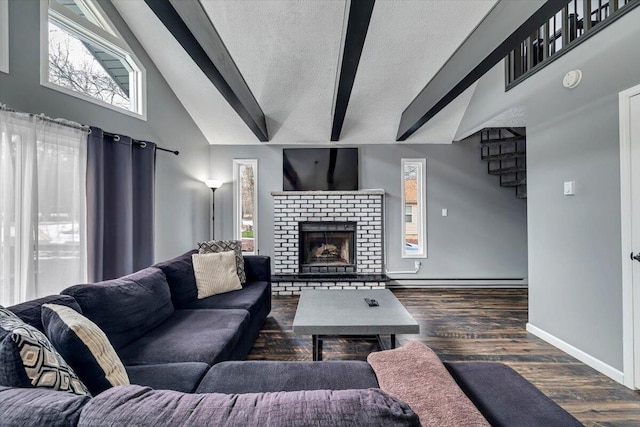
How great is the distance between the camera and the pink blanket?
35.3 inches

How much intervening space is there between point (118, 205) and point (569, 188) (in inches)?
159

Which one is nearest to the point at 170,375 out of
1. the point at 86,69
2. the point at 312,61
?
the point at 86,69

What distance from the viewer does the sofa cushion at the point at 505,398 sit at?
3.47 feet

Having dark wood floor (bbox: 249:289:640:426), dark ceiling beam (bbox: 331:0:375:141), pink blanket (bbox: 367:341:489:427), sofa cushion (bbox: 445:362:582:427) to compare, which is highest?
dark ceiling beam (bbox: 331:0:375:141)

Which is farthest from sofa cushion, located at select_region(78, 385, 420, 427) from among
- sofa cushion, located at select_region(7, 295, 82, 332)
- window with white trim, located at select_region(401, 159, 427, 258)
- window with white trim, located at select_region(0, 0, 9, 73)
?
window with white trim, located at select_region(401, 159, 427, 258)

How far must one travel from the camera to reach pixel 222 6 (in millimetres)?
2516

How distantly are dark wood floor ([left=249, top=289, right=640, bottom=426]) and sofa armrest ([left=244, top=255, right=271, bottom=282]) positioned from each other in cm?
50

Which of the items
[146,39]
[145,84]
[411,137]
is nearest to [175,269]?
[145,84]

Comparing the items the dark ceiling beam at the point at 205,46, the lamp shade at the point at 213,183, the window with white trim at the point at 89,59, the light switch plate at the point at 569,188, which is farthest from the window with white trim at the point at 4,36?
the light switch plate at the point at 569,188

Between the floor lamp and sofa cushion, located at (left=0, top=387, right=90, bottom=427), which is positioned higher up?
the floor lamp

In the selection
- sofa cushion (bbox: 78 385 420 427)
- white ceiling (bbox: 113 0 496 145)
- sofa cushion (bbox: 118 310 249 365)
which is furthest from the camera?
white ceiling (bbox: 113 0 496 145)

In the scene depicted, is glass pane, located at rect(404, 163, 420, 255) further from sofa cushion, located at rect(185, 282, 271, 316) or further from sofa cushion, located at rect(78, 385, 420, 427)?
sofa cushion, located at rect(78, 385, 420, 427)

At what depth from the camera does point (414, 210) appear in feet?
15.5

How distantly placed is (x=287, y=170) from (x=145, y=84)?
2.18 metres
